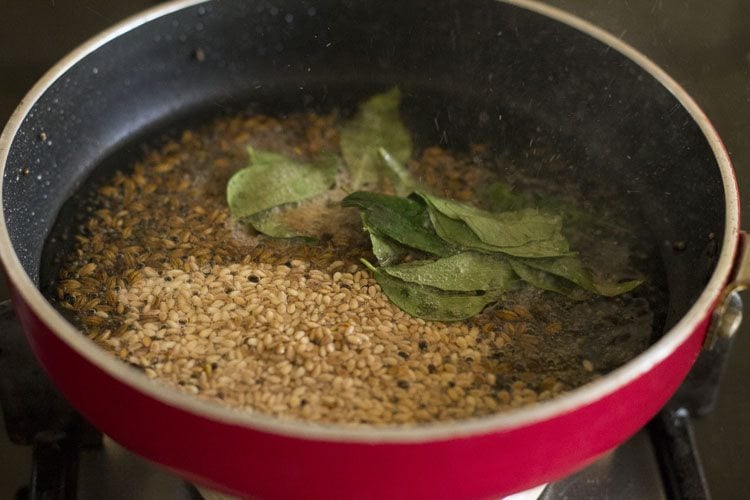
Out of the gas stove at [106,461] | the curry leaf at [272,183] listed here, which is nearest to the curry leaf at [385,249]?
the curry leaf at [272,183]

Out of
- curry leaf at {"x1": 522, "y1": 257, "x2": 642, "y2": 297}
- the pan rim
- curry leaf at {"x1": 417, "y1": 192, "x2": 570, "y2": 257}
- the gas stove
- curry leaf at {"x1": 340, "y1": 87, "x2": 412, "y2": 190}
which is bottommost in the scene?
the gas stove

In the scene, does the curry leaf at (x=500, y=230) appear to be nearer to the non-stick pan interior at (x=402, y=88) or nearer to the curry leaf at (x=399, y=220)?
the curry leaf at (x=399, y=220)

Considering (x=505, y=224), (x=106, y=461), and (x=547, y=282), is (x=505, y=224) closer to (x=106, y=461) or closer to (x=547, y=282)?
(x=547, y=282)

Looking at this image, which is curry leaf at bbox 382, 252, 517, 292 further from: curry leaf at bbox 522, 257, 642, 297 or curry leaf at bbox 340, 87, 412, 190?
curry leaf at bbox 340, 87, 412, 190

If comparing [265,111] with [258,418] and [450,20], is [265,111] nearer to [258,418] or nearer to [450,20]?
[450,20]

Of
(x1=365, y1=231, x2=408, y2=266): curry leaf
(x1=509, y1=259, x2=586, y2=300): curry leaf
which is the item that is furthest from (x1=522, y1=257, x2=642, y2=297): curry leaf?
(x1=365, y1=231, x2=408, y2=266): curry leaf

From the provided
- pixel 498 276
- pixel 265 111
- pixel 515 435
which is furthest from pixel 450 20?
pixel 515 435

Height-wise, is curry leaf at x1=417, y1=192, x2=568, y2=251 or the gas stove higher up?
curry leaf at x1=417, y1=192, x2=568, y2=251
